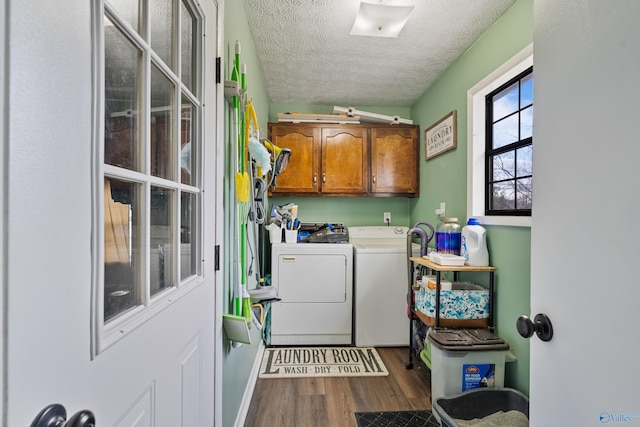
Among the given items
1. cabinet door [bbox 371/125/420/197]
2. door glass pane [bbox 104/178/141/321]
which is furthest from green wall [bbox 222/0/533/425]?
door glass pane [bbox 104/178/141/321]

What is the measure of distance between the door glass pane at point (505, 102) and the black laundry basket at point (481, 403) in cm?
166

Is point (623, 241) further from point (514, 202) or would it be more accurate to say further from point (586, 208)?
point (514, 202)

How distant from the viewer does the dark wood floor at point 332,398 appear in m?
1.72

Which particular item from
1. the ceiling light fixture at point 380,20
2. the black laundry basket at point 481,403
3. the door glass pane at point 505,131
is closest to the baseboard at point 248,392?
the black laundry basket at point 481,403

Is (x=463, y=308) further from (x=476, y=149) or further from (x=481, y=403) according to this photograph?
(x=476, y=149)

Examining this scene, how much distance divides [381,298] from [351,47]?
211 cm

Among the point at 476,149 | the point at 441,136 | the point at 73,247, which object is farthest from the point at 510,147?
the point at 73,247

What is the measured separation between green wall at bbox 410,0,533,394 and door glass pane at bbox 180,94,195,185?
1677 millimetres

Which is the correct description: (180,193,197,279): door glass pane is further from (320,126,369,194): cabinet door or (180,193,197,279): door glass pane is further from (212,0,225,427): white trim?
(320,126,369,194): cabinet door

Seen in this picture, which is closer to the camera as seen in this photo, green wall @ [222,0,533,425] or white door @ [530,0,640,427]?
white door @ [530,0,640,427]

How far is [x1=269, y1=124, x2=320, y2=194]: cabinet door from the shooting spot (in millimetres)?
3047

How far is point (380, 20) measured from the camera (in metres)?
1.78

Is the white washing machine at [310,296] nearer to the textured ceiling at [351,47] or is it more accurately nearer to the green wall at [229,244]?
the green wall at [229,244]

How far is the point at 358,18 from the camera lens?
5.81 feet
